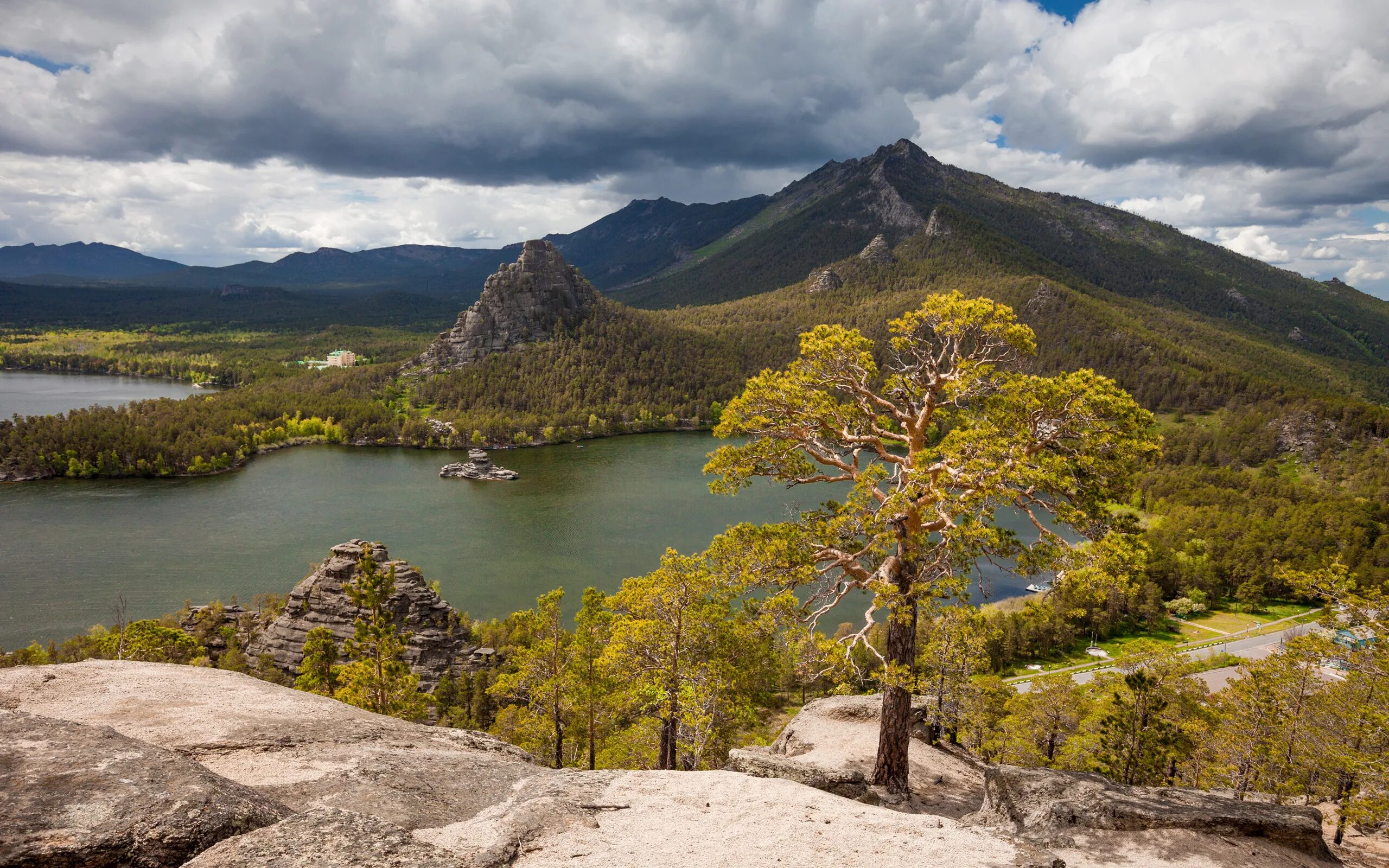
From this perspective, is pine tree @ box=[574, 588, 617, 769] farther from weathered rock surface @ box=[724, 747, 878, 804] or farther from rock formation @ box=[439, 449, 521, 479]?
rock formation @ box=[439, 449, 521, 479]

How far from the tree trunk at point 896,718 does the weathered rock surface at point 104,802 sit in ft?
37.9

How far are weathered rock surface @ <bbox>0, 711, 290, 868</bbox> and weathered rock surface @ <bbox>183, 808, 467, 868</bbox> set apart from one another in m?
0.58

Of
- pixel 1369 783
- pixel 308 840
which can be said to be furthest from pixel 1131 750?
pixel 308 840

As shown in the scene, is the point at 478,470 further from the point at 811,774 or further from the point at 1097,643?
the point at 811,774

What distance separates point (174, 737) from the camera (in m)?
11.2

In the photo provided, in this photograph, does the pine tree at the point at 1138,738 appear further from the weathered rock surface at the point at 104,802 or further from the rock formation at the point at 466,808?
the weathered rock surface at the point at 104,802

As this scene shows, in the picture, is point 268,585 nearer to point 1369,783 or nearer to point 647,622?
point 647,622

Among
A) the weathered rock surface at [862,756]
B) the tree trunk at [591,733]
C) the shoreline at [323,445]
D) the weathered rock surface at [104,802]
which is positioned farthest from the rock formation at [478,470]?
the weathered rock surface at [104,802]

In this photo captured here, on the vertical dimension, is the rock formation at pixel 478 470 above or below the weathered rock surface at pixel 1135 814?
below

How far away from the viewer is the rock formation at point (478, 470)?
111375mm

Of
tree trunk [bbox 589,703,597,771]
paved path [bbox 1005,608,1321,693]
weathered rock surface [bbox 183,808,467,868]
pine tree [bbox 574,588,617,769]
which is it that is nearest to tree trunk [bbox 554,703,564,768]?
pine tree [bbox 574,588,617,769]

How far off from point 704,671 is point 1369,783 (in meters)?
16.6

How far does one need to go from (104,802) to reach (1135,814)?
15.8m

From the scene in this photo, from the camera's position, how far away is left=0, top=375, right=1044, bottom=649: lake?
203ft
